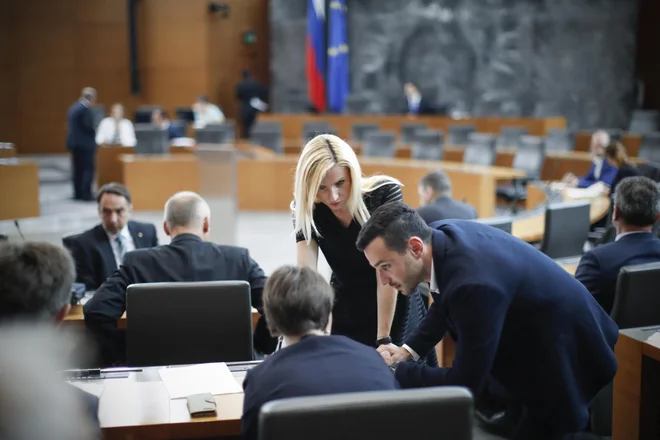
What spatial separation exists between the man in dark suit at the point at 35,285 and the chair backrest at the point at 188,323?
3.61ft

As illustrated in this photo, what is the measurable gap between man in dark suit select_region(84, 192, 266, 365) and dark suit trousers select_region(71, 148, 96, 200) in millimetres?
8369

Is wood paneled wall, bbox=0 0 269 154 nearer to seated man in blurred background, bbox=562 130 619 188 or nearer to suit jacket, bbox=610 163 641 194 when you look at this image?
seated man in blurred background, bbox=562 130 619 188

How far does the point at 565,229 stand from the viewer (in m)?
5.08

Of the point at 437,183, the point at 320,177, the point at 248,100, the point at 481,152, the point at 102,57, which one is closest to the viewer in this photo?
the point at 320,177

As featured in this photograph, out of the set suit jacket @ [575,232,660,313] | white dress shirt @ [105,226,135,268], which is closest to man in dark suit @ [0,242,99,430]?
suit jacket @ [575,232,660,313]

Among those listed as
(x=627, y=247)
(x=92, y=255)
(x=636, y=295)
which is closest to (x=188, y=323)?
(x=92, y=255)

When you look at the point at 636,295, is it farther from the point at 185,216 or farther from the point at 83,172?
the point at 83,172

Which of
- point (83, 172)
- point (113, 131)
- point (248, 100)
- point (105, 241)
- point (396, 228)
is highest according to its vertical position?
point (248, 100)

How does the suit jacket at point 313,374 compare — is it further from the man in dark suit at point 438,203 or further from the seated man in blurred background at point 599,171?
the seated man in blurred background at point 599,171

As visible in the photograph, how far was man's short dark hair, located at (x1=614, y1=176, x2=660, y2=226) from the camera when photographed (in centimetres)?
351

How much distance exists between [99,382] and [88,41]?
16363 mm

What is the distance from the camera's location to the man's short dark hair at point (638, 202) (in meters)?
3.51

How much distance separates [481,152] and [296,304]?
331 inches

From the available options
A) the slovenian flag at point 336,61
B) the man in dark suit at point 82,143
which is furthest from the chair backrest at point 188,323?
the slovenian flag at point 336,61
